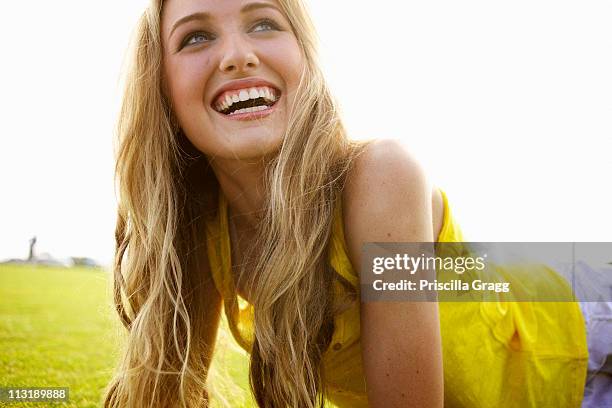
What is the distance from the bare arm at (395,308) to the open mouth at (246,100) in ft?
0.99

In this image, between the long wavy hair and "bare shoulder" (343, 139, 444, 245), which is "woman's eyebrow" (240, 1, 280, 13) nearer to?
the long wavy hair

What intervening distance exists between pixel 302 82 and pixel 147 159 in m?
0.56

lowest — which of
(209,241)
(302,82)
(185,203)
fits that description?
(209,241)

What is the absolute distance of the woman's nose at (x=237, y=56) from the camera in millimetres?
1524

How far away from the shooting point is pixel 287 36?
1.60 metres

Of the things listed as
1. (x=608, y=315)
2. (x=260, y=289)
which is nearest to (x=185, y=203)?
(x=260, y=289)

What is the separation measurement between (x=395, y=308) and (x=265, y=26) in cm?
82

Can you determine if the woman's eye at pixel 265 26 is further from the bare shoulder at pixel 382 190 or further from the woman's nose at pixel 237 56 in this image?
the bare shoulder at pixel 382 190

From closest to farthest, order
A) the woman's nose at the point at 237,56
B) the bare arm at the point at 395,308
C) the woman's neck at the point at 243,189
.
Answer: the bare arm at the point at 395,308 → the woman's nose at the point at 237,56 → the woman's neck at the point at 243,189

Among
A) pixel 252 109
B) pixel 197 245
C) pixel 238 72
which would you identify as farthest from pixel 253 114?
pixel 197 245

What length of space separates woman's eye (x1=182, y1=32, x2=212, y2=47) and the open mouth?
172 millimetres

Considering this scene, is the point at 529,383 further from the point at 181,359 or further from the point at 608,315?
the point at 181,359

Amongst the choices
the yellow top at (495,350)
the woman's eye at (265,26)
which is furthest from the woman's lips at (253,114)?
the yellow top at (495,350)

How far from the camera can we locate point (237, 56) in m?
1.53
